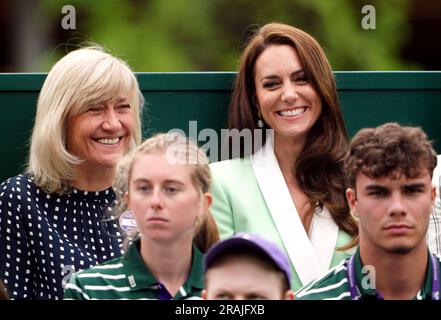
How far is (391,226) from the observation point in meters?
2.59

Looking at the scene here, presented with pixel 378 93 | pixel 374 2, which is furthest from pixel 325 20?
pixel 378 93

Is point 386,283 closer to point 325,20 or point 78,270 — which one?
point 78,270

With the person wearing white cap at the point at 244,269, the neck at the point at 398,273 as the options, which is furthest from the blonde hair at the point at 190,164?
the neck at the point at 398,273

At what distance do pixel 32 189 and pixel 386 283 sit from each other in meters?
0.87

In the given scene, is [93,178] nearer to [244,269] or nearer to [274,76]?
[274,76]

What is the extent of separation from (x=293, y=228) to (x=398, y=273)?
0.41 metres

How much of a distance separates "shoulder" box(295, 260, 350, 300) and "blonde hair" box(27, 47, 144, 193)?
0.63 metres

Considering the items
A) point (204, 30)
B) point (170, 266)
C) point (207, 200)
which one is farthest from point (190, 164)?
point (204, 30)

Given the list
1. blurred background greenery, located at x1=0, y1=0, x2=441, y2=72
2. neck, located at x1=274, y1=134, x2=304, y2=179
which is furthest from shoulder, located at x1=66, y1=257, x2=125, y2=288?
blurred background greenery, located at x1=0, y1=0, x2=441, y2=72

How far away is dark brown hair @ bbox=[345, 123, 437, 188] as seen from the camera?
2627mm

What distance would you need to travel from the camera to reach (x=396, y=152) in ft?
8.66

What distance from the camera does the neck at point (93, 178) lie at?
10.1 feet

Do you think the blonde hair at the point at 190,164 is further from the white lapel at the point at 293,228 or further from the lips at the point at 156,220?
the white lapel at the point at 293,228

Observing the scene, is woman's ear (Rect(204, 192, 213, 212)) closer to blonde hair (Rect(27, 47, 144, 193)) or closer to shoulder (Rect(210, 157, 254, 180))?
shoulder (Rect(210, 157, 254, 180))
